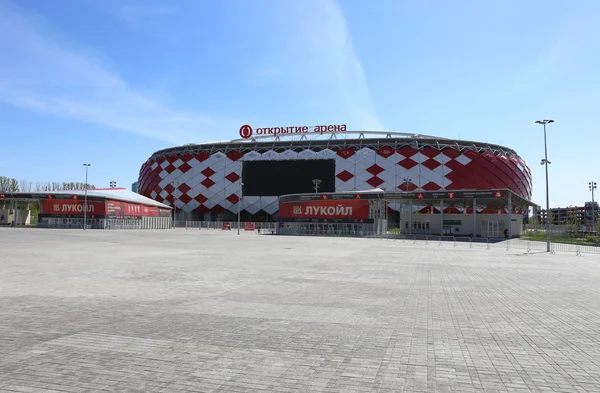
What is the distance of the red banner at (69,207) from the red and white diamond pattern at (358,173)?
102 ft

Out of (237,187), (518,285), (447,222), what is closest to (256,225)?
(237,187)

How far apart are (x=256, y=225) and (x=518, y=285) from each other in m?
65.6

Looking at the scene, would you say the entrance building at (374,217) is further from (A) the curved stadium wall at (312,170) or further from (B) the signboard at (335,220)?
(A) the curved stadium wall at (312,170)

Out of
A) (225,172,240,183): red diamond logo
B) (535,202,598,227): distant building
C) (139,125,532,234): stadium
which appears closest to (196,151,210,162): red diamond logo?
(139,125,532,234): stadium

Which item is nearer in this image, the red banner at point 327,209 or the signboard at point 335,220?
Answer: the signboard at point 335,220

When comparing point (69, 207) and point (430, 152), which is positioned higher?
point (430, 152)

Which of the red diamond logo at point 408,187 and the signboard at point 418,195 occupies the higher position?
the red diamond logo at point 408,187

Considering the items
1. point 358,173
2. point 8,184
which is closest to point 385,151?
point 358,173

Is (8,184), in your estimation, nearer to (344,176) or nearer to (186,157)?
(186,157)

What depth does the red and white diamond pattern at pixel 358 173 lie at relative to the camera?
7981 centimetres

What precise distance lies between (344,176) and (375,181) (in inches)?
245

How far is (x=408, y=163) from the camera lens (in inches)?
3184

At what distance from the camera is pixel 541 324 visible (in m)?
7.95

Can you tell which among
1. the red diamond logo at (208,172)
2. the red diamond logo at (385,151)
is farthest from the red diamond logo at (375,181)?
the red diamond logo at (208,172)
